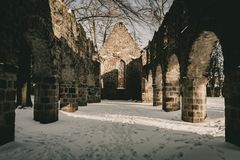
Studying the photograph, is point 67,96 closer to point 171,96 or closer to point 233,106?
point 171,96

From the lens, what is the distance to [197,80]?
26.3 ft

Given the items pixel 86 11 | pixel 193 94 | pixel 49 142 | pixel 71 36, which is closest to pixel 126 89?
pixel 86 11

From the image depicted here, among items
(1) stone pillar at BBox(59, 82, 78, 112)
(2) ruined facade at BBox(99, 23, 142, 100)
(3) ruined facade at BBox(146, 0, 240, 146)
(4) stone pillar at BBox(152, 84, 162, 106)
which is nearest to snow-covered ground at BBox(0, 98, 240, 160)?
(3) ruined facade at BBox(146, 0, 240, 146)

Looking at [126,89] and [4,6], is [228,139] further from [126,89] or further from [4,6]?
[126,89]

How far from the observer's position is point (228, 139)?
185 inches

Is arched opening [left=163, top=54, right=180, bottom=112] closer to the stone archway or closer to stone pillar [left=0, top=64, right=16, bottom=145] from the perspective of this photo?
the stone archway

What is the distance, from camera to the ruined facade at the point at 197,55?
182 inches

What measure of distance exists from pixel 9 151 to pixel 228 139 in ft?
13.6

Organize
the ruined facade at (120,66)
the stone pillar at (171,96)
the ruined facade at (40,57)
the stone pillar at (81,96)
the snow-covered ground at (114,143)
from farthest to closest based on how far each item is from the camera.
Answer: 1. the ruined facade at (120,66)
2. the stone pillar at (81,96)
3. the stone pillar at (171,96)
4. the ruined facade at (40,57)
5. the snow-covered ground at (114,143)

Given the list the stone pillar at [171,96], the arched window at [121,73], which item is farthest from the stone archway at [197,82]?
the arched window at [121,73]

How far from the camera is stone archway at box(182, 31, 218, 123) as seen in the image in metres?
7.89

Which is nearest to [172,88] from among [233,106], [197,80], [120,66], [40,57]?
[197,80]

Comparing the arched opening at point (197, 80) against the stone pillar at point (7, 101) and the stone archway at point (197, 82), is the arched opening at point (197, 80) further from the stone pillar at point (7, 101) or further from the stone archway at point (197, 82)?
the stone pillar at point (7, 101)

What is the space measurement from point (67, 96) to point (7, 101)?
563 cm
